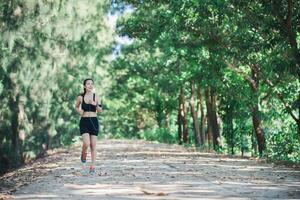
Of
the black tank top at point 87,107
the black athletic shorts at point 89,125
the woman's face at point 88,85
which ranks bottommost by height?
the black athletic shorts at point 89,125

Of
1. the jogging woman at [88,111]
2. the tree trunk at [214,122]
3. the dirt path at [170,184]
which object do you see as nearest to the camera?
the dirt path at [170,184]

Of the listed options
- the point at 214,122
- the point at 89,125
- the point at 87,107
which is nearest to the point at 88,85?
the point at 87,107

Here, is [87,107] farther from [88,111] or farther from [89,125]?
[89,125]

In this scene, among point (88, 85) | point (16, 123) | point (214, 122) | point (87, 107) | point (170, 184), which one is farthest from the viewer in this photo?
point (16, 123)


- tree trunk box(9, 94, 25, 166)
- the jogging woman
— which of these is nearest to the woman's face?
the jogging woman

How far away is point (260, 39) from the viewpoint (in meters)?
16.9

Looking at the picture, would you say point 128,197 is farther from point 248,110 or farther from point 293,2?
point 248,110

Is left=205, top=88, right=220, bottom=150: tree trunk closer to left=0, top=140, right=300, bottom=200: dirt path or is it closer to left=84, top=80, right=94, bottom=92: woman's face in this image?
left=0, top=140, right=300, bottom=200: dirt path

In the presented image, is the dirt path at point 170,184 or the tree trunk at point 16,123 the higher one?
the tree trunk at point 16,123

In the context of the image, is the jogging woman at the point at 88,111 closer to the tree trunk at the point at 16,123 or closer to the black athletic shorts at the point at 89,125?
the black athletic shorts at the point at 89,125

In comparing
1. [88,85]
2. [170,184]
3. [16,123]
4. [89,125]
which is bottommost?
[170,184]

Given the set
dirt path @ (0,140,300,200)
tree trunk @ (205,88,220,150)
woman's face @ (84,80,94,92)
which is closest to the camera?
dirt path @ (0,140,300,200)

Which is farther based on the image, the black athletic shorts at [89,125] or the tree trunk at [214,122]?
the tree trunk at [214,122]

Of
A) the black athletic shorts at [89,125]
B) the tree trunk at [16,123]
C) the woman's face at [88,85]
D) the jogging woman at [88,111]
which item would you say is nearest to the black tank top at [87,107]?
the jogging woman at [88,111]
